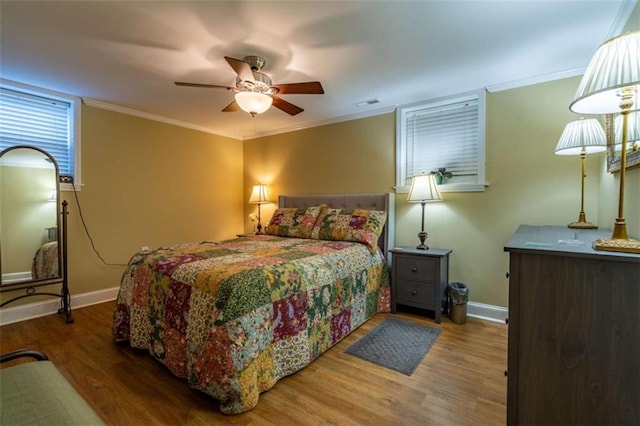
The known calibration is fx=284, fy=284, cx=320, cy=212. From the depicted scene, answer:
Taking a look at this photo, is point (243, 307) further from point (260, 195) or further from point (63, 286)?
point (260, 195)

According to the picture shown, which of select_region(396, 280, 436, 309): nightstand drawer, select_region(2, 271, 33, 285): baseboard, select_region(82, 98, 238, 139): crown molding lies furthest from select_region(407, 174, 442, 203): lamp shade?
select_region(2, 271, 33, 285): baseboard

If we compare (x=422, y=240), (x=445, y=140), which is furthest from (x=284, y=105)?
(x=422, y=240)

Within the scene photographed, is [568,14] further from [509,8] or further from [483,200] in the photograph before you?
[483,200]

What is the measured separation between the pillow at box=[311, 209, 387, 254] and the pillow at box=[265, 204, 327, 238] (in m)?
0.12

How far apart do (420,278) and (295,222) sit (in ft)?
5.24

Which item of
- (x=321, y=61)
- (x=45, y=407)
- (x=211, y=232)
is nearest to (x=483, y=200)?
(x=321, y=61)

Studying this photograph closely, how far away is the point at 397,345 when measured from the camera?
2.35 metres

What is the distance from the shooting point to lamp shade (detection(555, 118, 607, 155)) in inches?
77.0

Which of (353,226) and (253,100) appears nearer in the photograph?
(253,100)

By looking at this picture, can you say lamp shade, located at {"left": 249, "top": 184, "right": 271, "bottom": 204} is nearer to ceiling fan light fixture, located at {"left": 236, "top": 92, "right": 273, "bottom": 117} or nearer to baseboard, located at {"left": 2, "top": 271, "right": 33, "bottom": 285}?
ceiling fan light fixture, located at {"left": 236, "top": 92, "right": 273, "bottom": 117}

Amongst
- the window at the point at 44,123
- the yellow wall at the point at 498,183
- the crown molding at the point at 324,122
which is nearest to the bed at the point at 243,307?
the yellow wall at the point at 498,183

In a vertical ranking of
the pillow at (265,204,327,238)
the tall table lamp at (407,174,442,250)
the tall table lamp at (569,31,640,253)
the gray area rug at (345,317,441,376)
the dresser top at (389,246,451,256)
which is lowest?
the gray area rug at (345,317,441,376)

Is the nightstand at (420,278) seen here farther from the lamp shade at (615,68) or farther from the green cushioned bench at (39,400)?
the green cushioned bench at (39,400)

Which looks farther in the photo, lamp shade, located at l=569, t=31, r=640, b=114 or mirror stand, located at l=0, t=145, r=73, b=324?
mirror stand, located at l=0, t=145, r=73, b=324
